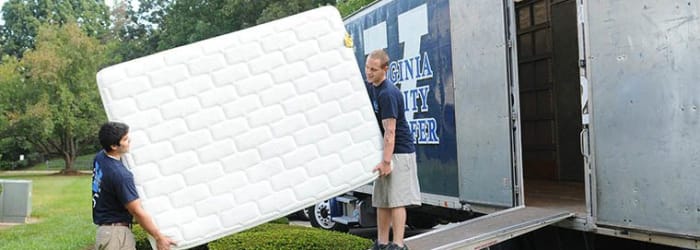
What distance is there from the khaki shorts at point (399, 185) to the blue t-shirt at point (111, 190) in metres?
1.69

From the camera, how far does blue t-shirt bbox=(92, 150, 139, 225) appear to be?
3.60 meters

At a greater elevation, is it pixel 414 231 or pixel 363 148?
pixel 363 148

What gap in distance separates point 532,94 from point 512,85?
4.21 m

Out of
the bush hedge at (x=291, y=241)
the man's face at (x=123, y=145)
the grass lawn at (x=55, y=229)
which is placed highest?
the man's face at (x=123, y=145)

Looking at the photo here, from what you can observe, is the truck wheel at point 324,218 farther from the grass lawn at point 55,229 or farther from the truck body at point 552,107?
the grass lawn at point 55,229

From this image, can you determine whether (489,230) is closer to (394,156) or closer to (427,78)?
(394,156)

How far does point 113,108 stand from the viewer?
3617 mm

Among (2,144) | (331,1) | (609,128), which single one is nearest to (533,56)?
(609,128)

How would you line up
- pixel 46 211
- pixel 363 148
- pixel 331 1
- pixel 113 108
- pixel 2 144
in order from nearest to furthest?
pixel 113 108 → pixel 363 148 → pixel 46 211 → pixel 331 1 → pixel 2 144

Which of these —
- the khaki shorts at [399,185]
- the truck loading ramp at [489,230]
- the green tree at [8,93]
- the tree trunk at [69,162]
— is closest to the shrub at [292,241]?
the truck loading ramp at [489,230]

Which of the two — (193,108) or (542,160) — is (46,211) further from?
(193,108)

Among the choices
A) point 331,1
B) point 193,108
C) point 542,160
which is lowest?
point 542,160

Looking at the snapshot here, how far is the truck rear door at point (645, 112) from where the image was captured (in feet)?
12.4

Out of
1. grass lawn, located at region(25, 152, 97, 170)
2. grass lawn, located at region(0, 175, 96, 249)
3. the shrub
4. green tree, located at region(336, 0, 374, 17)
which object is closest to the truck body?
the shrub
